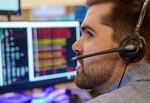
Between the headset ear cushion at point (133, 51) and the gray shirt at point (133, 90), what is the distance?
0.02 metres

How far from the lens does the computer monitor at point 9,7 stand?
1.32m

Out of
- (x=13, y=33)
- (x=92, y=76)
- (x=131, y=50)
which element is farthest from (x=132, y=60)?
(x=13, y=33)

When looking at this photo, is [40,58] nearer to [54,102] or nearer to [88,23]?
[54,102]

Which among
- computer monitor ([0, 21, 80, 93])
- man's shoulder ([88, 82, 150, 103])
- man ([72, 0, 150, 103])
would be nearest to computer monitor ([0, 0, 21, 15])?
computer monitor ([0, 21, 80, 93])

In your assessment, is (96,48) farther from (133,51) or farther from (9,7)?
(9,7)

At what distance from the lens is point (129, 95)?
2.48 feet

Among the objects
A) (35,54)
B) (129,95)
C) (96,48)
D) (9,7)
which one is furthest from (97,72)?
(9,7)

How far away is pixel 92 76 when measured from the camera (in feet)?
3.04

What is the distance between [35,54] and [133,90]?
65 cm

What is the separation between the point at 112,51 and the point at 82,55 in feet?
0.36

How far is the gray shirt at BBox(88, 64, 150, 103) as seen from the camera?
747 millimetres

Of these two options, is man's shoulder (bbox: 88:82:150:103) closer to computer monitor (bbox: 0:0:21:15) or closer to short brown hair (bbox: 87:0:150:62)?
short brown hair (bbox: 87:0:150:62)

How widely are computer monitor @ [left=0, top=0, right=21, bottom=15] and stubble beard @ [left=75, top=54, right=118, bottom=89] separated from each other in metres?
0.52

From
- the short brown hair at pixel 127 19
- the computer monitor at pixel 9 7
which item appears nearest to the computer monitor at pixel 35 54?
the computer monitor at pixel 9 7
